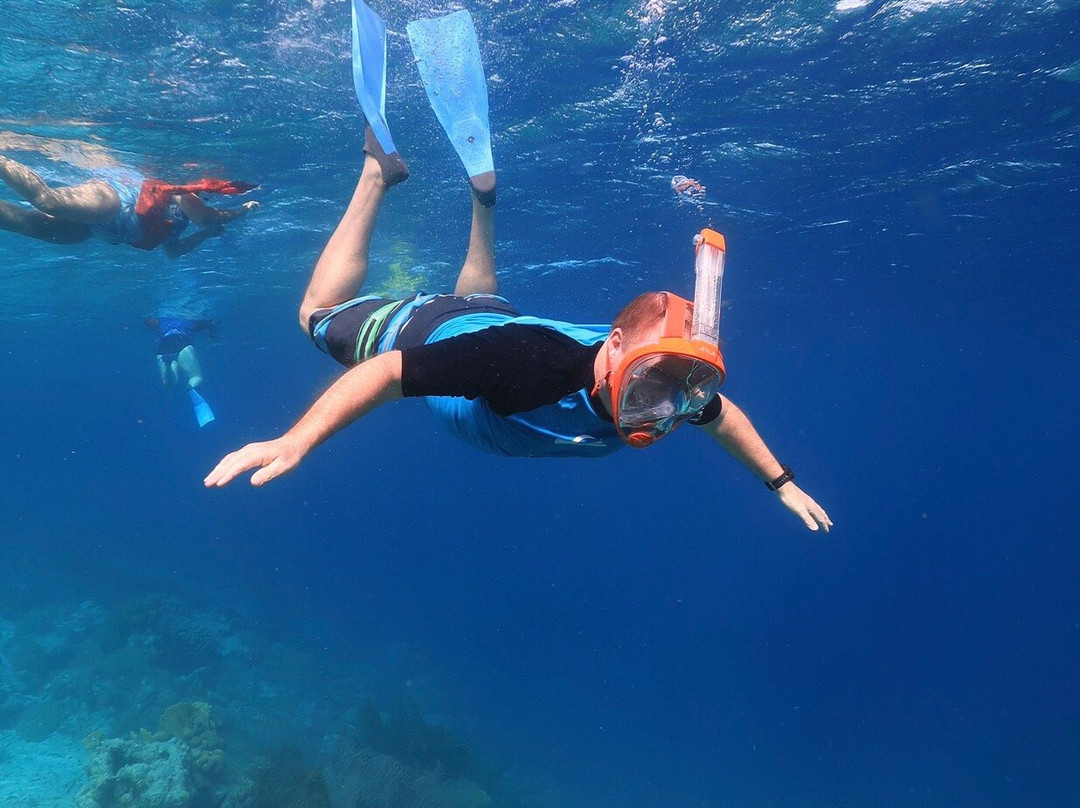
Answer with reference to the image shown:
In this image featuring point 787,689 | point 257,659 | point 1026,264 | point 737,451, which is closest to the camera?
point 737,451

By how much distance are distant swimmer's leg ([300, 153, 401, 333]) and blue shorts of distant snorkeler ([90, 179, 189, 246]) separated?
5.54m

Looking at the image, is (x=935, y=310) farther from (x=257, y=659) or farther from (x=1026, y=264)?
(x=257, y=659)

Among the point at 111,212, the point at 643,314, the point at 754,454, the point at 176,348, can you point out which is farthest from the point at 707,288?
the point at 176,348

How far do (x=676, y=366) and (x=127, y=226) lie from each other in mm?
10219

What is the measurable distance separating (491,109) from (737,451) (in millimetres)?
8610

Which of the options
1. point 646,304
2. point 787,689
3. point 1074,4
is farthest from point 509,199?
point 787,689

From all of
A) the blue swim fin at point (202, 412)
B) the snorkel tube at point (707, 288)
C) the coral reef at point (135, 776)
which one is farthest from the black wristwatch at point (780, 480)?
the coral reef at point (135, 776)

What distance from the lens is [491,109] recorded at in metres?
11.2

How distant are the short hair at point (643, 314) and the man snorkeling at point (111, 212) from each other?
307 inches

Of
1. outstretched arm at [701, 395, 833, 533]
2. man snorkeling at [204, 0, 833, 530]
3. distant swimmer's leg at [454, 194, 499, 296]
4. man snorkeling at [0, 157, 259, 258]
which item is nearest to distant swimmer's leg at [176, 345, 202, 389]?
man snorkeling at [0, 157, 259, 258]

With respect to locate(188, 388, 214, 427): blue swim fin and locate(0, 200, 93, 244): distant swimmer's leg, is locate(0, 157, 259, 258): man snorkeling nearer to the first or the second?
locate(0, 200, 93, 244): distant swimmer's leg

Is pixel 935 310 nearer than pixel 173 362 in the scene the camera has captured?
No

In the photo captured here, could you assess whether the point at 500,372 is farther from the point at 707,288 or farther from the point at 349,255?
the point at 349,255

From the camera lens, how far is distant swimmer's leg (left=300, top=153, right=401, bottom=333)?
6.00 metres
